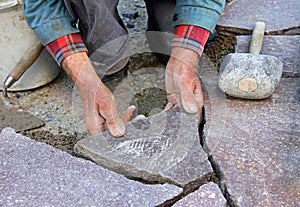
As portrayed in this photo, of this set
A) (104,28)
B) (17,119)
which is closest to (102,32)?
(104,28)

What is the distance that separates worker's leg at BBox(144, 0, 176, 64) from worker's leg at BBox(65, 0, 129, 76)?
0.24 meters

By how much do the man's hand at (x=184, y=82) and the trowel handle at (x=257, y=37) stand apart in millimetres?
289

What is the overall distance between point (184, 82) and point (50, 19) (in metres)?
0.57

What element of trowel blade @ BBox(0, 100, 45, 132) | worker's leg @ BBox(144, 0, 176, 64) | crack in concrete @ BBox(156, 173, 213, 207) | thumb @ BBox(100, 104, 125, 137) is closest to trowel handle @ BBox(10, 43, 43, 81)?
trowel blade @ BBox(0, 100, 45, 132)

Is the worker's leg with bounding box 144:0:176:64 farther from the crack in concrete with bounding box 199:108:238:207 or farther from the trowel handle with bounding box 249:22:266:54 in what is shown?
the crack in concrete with bounding box 199:108:238:207

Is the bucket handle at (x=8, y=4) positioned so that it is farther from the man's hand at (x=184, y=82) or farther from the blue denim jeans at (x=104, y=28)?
the man's hand at (x=184, y=82)

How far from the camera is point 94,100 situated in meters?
1.54

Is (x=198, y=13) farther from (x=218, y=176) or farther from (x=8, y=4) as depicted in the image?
(x=8, y=4)

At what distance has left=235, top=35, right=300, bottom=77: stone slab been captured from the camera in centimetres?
176

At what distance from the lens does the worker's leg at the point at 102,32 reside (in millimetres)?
1723

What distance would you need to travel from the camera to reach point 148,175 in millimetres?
1312

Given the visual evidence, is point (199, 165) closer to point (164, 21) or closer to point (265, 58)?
point (265, 58)

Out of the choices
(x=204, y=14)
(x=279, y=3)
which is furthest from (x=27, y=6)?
(x=279, y=3)

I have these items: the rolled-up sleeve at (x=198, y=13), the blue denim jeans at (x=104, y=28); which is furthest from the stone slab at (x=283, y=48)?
the blue denim jeans at (x=104, y=28)
